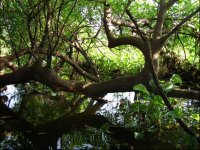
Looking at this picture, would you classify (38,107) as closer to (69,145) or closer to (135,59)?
(69,145)

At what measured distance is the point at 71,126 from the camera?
6840 millimetres

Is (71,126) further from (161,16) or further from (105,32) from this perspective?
(161,16)

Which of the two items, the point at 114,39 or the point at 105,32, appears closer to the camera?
the point at 114,39

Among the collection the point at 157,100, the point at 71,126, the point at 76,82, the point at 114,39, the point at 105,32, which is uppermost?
the point at 105,32

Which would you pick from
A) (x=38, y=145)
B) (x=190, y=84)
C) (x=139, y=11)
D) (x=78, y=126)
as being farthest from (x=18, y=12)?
(x=190, y=84)

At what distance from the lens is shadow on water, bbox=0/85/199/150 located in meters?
5.65

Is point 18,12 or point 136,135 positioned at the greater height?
point 18,12

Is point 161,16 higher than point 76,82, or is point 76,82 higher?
point 161,16

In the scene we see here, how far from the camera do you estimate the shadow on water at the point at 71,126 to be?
5.65m

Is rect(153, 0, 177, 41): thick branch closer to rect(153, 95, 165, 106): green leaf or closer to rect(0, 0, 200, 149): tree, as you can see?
rect(0, 0, 200, 149): tree

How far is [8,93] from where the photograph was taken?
11148mm

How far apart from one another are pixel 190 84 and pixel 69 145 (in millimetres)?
7563

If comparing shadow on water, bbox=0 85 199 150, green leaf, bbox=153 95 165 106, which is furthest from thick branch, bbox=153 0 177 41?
shadow on water, bbox=0 85 199 150

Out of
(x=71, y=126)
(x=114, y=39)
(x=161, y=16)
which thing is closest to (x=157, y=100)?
(x=71, y=126)
